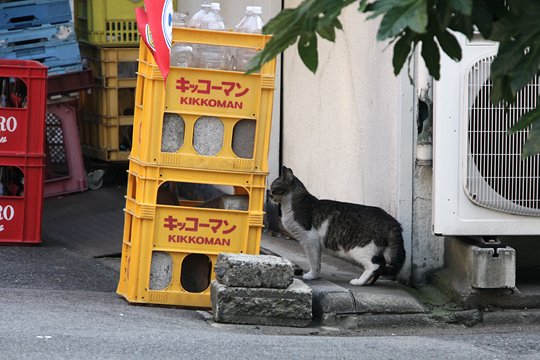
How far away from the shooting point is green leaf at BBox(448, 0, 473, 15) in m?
2.45

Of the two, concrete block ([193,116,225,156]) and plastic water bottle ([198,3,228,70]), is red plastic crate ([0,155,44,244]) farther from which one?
plastic water bottle ([198,3,228,70])

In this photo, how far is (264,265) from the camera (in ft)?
20.3

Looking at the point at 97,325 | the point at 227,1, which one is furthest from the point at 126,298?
the point at 227,1

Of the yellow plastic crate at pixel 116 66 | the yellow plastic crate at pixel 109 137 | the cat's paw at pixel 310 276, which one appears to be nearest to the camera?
the cat's paw at pixel 310 276

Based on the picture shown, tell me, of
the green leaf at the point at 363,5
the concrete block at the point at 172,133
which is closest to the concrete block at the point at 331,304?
the concrete block at the point at 172,133

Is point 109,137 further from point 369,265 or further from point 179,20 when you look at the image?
point 369,265

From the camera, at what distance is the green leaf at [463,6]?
245cm

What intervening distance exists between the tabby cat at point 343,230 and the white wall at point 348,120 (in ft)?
1.02

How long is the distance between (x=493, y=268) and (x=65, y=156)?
5.45 metres

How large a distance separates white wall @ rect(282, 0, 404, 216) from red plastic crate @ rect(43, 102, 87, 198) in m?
2.28

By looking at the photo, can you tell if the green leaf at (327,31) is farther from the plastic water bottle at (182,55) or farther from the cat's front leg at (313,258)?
the cat's front leg at (313,258)

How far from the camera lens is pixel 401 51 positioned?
2.61m

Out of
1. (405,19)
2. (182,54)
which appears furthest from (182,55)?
(405,19)

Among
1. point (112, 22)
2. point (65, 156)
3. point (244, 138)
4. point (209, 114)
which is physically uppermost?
point (112, 22)
